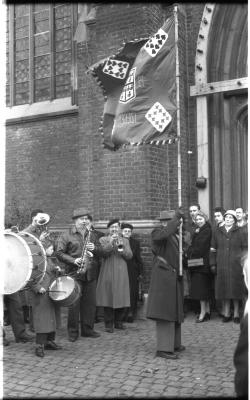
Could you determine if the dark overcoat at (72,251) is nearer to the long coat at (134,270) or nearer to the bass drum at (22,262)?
the bass drum at (22,262)

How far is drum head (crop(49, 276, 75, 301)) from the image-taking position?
6607 mm

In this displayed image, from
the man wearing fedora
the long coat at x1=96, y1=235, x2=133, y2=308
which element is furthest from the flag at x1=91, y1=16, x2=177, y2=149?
the long coat at x1=96, y1=235, x2=133, y2=308

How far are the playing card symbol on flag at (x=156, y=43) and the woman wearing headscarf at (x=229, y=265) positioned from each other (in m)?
3.11

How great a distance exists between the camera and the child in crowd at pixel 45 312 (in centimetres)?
642

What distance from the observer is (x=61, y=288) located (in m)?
6.65

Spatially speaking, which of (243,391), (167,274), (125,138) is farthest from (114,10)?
(243,391)

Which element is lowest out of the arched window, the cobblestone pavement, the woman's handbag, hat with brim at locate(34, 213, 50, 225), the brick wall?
the cobblestone pavement

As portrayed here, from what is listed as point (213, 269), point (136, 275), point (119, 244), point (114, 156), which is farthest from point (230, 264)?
point (114, 156)

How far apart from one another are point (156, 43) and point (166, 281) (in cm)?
291

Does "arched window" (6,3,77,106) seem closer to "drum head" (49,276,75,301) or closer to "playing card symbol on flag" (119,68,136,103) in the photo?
"playing card symbol on flag" (119,68,136,103)

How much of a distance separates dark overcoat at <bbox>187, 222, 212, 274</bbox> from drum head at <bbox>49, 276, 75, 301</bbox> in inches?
103

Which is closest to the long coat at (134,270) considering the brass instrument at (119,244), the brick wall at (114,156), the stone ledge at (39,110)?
the brick wall at (114,156)

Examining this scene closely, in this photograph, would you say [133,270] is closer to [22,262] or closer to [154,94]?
[22,262]

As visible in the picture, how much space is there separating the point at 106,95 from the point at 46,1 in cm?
672
